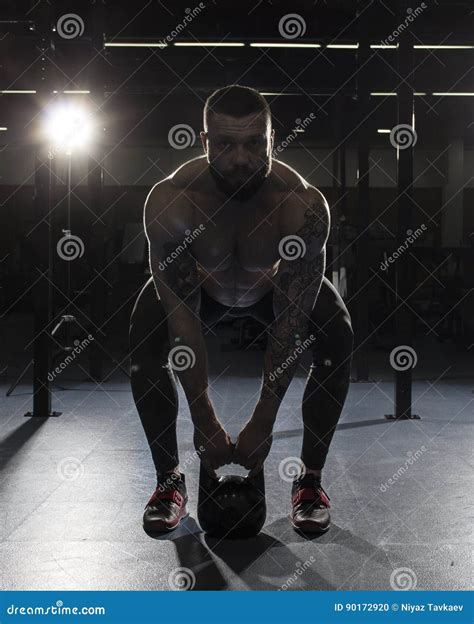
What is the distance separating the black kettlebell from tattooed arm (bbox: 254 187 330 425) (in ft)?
0.94

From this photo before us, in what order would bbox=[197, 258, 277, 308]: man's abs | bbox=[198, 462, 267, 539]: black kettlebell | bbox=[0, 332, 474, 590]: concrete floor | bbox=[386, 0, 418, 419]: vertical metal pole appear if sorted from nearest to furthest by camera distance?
1. bbox=[0, 332, 474, 590]: concrete floor
2. bbox=[198, 462, 267, 539]: black kettlebell
3. bbox=[197, 258, 277, 308]: man's abs
4. bbox=[386, 0, 418, 419]: vertical metal pole

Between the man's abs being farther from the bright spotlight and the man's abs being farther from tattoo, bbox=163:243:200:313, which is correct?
the bright spotlight

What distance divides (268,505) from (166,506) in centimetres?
37

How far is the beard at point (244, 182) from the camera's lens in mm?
1884

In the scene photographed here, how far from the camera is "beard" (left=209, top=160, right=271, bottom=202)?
1884 millimetres

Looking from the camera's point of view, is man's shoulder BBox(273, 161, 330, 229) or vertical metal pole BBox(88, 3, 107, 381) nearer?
man's shoulder BBox(273, 161, 330, 229)

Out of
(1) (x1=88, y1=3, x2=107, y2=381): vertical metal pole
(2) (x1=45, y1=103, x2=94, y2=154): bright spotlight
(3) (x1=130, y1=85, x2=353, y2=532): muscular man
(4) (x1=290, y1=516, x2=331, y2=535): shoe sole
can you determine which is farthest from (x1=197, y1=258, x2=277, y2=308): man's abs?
(2) (x1=45, y1=103, x2=94, y2=154): bright spotlight

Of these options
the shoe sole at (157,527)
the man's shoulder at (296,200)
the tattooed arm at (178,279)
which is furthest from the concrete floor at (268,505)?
the man's shoulder at (296,200)

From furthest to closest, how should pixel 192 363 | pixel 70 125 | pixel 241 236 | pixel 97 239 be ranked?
pixel 70 125 → pixel 97 239 → pixel 241 236 → pixel 192 363

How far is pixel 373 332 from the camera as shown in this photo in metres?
7.43

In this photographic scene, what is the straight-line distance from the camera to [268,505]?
2258mm

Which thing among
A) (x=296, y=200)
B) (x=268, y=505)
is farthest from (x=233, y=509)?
(x=296, y=200)

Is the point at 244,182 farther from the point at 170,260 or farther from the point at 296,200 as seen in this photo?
the point at 170,260

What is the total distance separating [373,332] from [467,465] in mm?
4744
